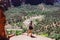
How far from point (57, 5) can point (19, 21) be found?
1.24m

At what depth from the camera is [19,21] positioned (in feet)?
12.4

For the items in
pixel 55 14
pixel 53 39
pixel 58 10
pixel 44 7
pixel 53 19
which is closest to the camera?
pixel 53 39

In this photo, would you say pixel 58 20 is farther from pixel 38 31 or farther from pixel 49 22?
pixel 38 31

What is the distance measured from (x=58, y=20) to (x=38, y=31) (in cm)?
52

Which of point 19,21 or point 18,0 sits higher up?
point 18,0

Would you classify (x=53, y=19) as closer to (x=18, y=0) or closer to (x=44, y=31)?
(x=44, y=31)

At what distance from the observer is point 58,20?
3668 millimetres

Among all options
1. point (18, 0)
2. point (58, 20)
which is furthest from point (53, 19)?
point (18, 0)

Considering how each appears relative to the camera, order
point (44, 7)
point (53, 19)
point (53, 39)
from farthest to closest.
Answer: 1. point (44, 7)
2. point (53, 19)
3. point (53, 39)

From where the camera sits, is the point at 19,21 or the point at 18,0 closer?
the point at 19,21

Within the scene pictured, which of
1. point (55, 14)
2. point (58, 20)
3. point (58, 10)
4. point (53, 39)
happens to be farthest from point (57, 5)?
point (53, 39)

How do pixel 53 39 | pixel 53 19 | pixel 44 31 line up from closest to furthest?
pixel 53 39, pixel 44 31, pixel 53 19

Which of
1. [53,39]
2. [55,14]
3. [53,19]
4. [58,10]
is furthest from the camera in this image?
[58,10]

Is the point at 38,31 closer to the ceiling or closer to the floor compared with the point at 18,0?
closer to the floor
